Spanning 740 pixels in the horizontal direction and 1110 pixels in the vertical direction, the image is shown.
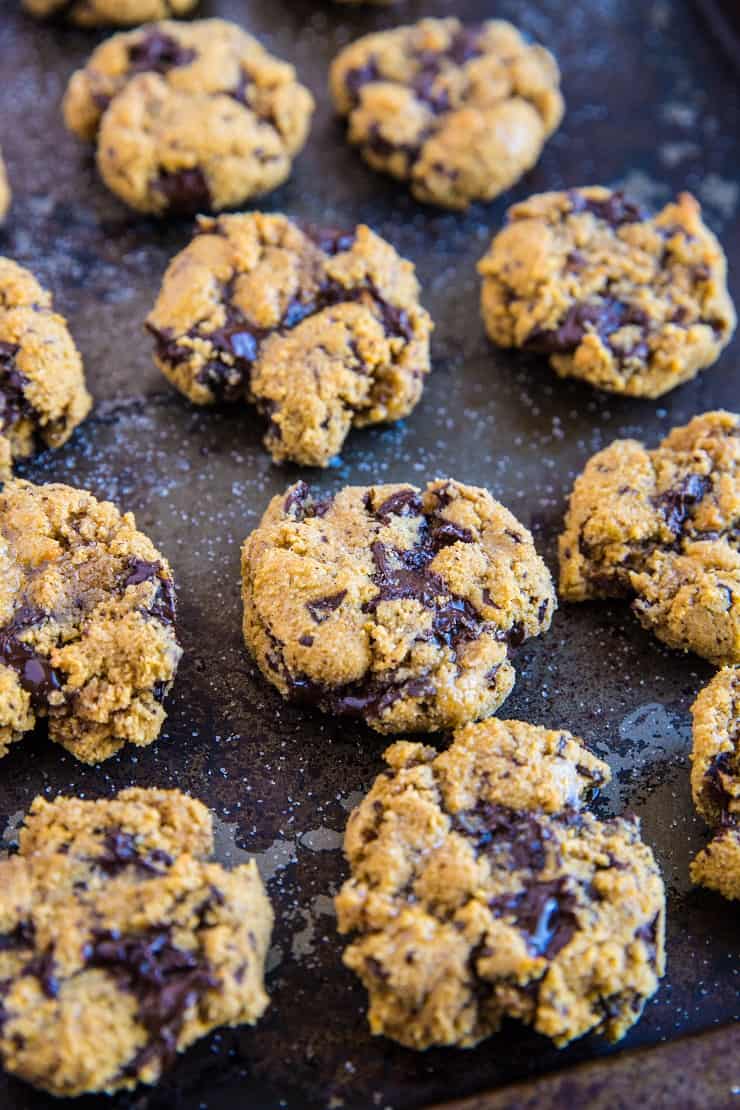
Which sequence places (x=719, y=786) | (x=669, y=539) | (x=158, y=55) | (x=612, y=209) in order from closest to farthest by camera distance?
1. (x=719, y=786)
2. (x=669, y=539)
3. (x=612, y=209)
4. (x=158, y=55)

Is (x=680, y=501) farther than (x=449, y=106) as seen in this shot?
No

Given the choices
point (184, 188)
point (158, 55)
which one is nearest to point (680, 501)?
point (184, 188)

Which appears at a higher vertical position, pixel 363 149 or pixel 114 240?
pixel 363 149

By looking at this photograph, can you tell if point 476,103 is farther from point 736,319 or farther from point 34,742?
point 34,742

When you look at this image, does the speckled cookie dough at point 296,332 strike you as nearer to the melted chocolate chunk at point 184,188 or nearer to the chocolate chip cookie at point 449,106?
the melted chocolate chunk at point 184,188

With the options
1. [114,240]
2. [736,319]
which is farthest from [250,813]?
[736,319]

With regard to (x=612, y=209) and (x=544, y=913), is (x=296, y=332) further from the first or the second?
(x=544, y=913)

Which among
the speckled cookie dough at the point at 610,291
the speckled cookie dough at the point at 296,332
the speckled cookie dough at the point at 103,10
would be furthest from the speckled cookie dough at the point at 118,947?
the speckled cookie dough at the point at 103,10
